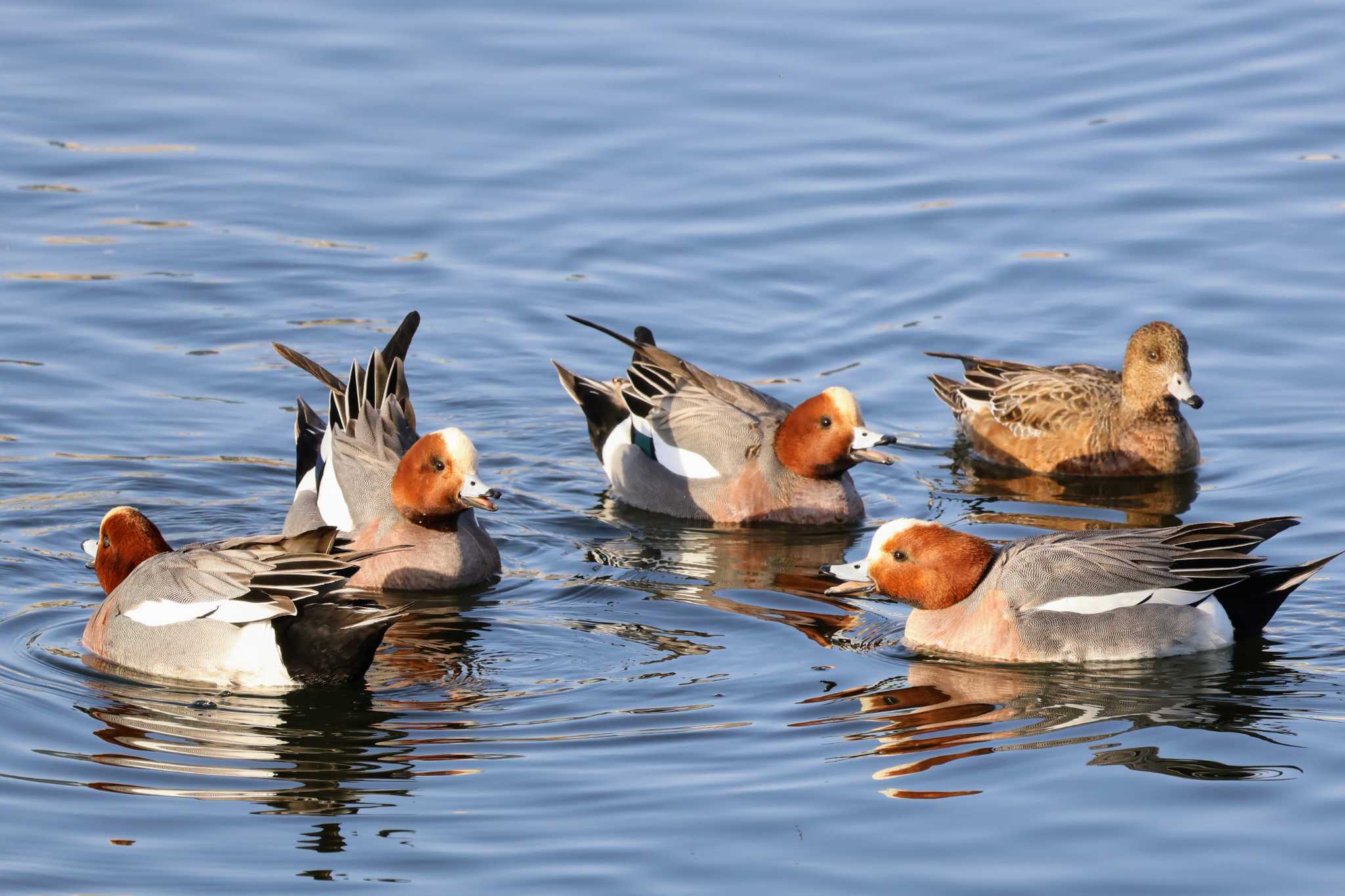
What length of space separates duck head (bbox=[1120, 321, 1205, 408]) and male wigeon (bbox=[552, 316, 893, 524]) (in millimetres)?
1857

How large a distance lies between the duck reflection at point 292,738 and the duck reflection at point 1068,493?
11.9 ft

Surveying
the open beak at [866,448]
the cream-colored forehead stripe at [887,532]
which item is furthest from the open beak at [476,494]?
the open beak at [866,448]

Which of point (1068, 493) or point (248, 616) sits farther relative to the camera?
point (1068, 493)

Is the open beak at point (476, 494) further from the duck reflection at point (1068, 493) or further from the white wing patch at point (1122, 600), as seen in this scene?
the duck reflection at point (1068, 493)

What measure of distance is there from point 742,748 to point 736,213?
295 inches

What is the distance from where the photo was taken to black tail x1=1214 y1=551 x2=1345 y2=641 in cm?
885

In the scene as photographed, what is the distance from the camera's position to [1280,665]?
8633mm

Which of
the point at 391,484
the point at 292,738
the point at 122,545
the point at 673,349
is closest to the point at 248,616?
the point at 292,738

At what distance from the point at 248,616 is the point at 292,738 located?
2.08ft

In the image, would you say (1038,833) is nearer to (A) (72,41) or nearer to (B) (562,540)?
(B) (562,540)

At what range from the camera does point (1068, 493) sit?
11875 mm

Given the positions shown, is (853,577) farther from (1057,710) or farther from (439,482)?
(439,482)

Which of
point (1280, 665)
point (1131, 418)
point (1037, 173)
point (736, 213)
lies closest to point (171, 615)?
point (1280, 665)

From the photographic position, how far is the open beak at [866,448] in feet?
36.3
